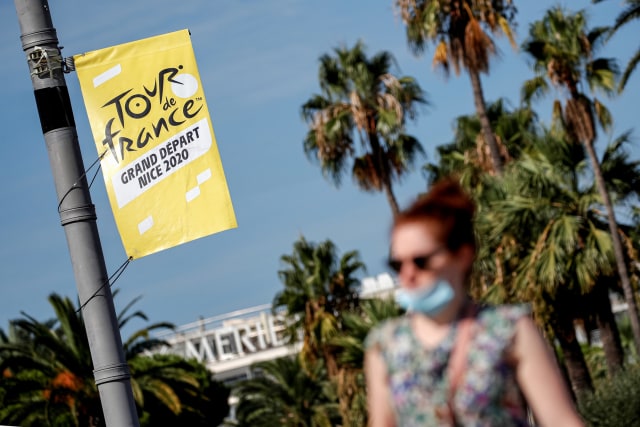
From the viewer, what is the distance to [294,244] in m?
51.8

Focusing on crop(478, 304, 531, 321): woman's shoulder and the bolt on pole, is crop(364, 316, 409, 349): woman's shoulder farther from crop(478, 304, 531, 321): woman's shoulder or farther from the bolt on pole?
the bolt on pole

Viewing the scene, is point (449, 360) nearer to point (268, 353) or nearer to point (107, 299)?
point (107, 299)

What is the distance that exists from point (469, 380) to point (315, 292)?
46.9 m

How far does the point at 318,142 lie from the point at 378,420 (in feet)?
134

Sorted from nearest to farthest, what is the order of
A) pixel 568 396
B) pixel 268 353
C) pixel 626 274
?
pixel 568 396, pixel 626 274, pixel 268 353

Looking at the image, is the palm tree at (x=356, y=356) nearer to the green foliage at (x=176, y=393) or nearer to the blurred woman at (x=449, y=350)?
the green foliage at (x=176, y=393)

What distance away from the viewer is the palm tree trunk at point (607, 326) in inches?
1256

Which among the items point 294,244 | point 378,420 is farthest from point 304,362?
point 378,420

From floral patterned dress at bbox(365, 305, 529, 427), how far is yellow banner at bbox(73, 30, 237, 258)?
4.65 m

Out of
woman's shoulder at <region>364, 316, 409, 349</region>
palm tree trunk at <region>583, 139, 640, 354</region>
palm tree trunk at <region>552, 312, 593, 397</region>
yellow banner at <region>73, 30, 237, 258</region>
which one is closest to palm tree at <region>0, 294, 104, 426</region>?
palm tree trunk at <region>552, 312, 593, 397</region>

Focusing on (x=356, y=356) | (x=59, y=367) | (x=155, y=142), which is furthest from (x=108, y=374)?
(x=356, y=356)

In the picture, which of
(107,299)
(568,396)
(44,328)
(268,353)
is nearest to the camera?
(568,396)

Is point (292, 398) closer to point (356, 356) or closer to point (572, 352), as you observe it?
point (356, 356)

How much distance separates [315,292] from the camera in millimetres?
50031
